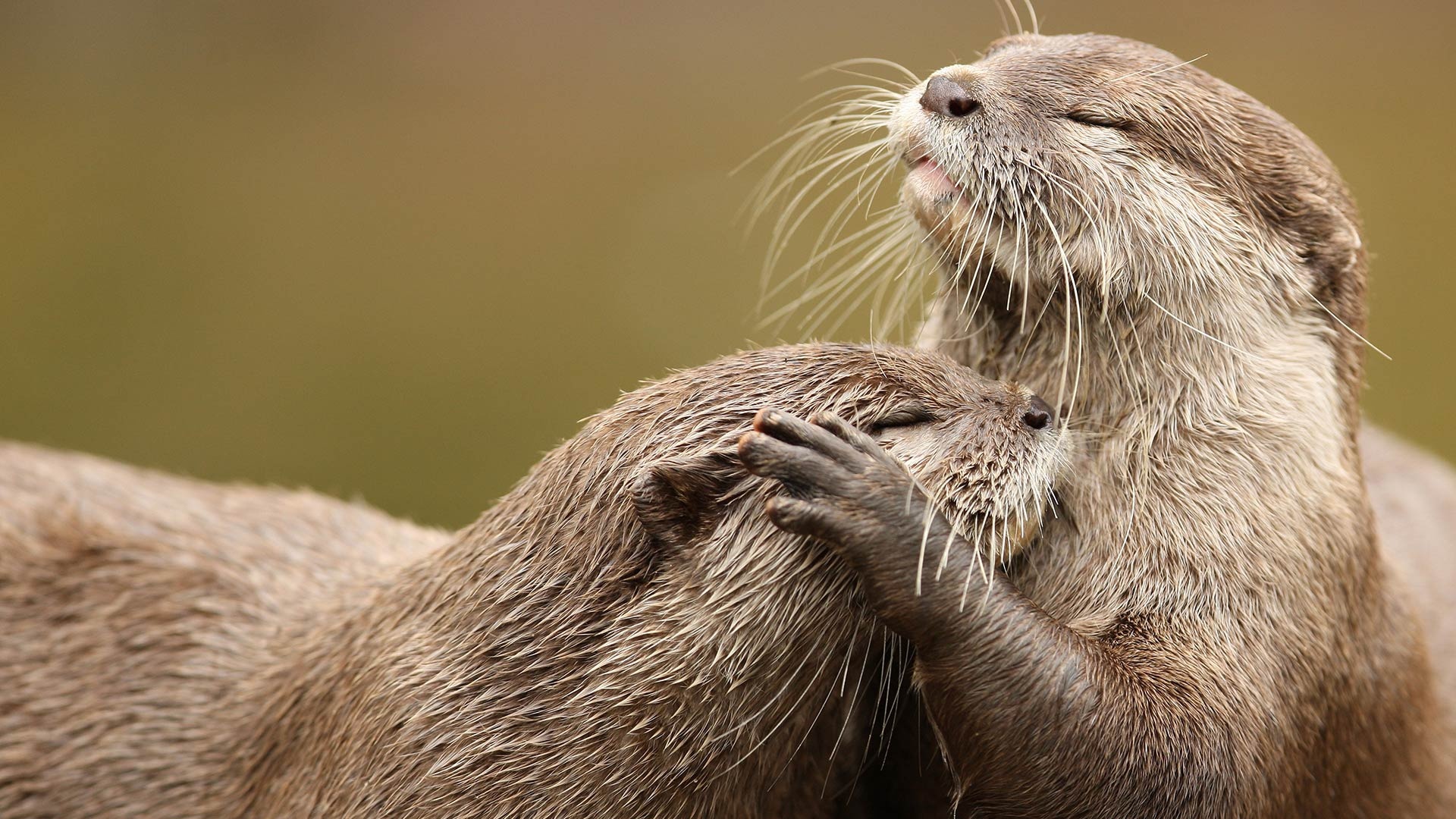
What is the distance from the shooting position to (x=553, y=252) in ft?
33.6

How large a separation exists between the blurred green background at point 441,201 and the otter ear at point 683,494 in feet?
14.1

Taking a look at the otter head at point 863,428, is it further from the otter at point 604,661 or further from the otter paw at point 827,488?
the otter paw at point 827,488

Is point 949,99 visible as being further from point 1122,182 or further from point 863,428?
point 863,428

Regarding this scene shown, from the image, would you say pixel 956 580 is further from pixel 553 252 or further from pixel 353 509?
pixel 553 252

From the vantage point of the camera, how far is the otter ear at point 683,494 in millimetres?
2447

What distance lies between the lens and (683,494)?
2459mm

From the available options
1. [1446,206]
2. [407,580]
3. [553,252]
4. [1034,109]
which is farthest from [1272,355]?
[1446,206]

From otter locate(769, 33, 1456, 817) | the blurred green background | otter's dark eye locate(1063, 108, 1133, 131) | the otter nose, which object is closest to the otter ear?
otter locate(769, 33, 1456, 817)

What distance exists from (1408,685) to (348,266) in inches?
318

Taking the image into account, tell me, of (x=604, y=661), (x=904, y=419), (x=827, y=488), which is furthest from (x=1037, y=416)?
(x=604, y=661)

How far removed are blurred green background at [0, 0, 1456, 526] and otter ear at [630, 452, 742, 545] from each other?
4307mm

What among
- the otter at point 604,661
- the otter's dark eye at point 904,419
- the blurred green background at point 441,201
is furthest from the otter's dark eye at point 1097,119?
the blurred green background at point 441,201

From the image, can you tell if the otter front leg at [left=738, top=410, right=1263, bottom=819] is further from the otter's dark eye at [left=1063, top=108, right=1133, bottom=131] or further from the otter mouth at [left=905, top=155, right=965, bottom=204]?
the otter's dark eye at [left=1063, top=108, right=1133, bottom=131]

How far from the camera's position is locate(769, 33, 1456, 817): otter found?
255 centimetres
